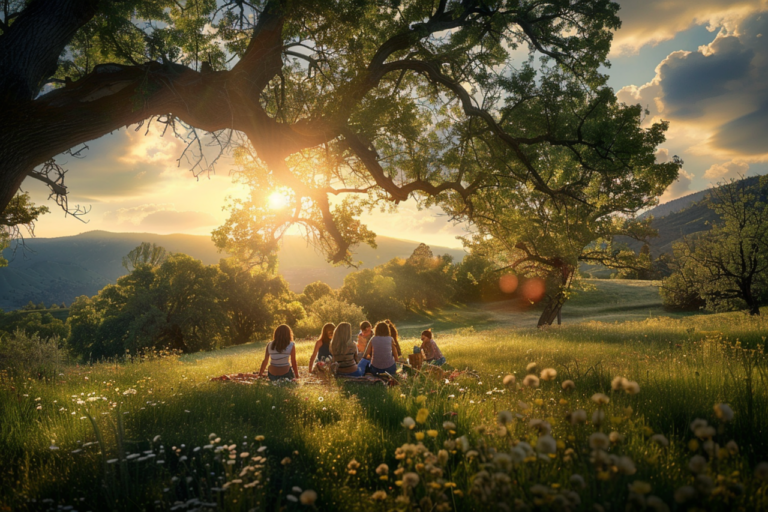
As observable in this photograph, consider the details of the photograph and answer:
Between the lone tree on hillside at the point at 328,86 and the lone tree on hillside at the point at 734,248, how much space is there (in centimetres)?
2088

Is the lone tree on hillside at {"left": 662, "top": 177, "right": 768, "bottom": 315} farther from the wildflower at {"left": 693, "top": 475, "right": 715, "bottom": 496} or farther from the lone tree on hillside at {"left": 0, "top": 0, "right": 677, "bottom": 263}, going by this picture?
the wildflower at {"left": 693, "top": 475, "right": 715, "bottom": 496}

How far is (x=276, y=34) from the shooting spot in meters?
8.75

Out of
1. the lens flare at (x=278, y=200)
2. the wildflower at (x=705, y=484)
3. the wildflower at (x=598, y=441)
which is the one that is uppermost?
the lens flare at (x=278, y=200)

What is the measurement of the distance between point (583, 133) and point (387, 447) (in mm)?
8840

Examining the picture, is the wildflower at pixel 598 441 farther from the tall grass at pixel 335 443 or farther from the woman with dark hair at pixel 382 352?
the woman with dark hair at pixel 382 352

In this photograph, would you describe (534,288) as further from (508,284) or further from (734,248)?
(734,248)

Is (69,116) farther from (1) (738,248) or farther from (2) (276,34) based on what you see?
(1) (738,248)

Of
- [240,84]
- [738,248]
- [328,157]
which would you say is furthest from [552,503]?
[738,248]

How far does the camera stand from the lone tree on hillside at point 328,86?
6781 mm

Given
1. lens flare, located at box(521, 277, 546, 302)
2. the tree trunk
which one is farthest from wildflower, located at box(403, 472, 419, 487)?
lens flare, located at box(521, 277, 546, 302)

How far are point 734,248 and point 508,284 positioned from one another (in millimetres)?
38534

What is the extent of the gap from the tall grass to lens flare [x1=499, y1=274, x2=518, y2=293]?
5628 cm

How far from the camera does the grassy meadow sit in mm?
2045

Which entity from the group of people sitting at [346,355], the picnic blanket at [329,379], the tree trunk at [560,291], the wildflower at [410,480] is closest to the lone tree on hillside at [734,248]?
the tree trunk at [560,291]
